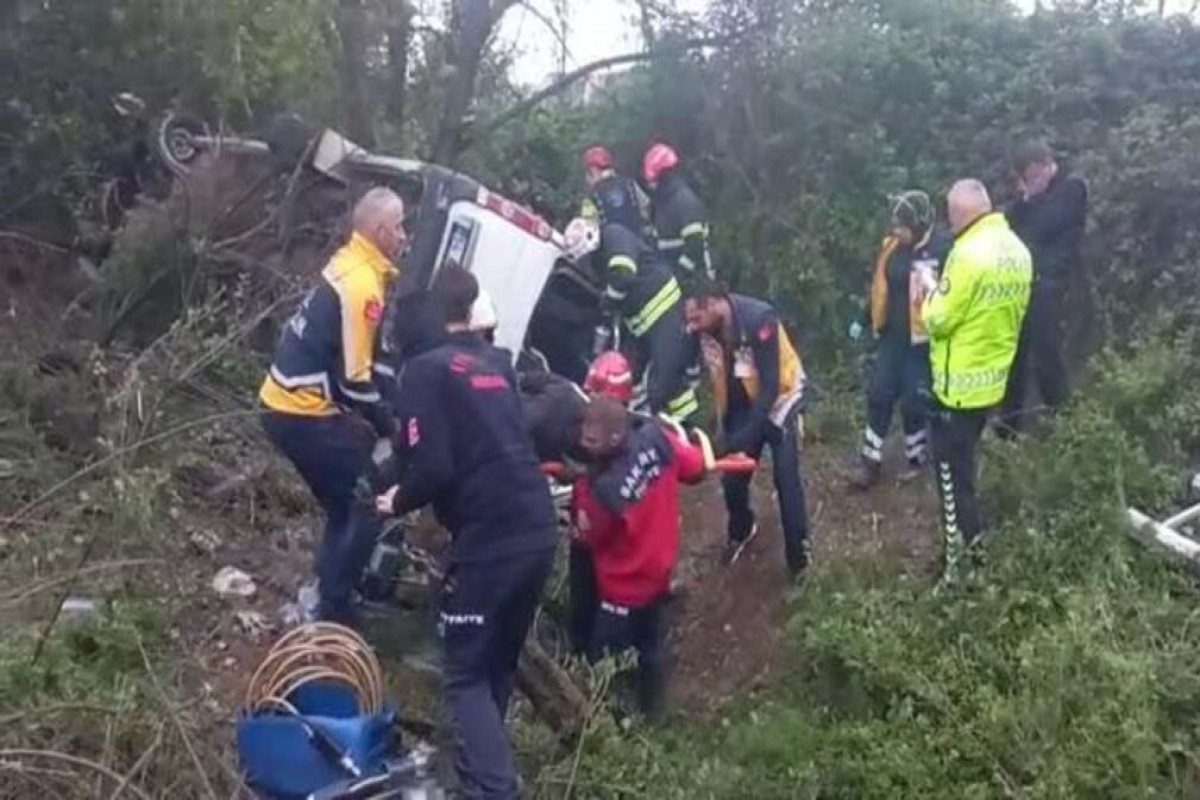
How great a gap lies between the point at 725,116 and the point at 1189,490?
5.47 metres

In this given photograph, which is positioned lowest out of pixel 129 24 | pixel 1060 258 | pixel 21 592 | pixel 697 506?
pixel 697 506

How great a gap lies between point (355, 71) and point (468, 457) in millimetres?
6432

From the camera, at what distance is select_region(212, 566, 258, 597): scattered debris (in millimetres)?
7301

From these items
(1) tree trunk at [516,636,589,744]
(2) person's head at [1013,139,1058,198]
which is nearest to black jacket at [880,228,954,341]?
(2) person's head at [1013,139,1058,198]

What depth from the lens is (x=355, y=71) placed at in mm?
11328

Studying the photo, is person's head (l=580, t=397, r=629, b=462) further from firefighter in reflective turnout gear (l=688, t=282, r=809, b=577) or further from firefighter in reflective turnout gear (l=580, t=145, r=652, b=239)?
firefighter in reflective turnout gear (l=580, t=145, r=652, b=239)

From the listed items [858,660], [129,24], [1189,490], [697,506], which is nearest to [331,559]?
[858,660]

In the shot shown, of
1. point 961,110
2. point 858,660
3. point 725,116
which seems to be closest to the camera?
point 858,660

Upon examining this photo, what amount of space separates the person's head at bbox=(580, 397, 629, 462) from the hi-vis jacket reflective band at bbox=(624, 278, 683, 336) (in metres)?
2.62

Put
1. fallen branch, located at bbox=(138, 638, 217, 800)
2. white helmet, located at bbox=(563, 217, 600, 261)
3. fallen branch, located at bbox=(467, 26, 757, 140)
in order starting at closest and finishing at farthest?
fallen branch, located at bbox=(138, 638, 217, 800), white helmet, located at bbox=(563, 217, 600, 261), fallen branch, located at bbox=(467, 26, 757, 140)

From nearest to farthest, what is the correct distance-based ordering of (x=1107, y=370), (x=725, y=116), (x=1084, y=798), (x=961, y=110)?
1. (x=1084, y=798)
2. (x=1107, y=370)
3. (x=961, y=110)
4. (x=725, y=116)

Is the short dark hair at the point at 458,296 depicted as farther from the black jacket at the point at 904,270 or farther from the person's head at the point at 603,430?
the black jacket at the point at 904,270

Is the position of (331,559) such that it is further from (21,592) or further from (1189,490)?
(1189,490)

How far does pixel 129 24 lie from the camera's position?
10594 millimetres
